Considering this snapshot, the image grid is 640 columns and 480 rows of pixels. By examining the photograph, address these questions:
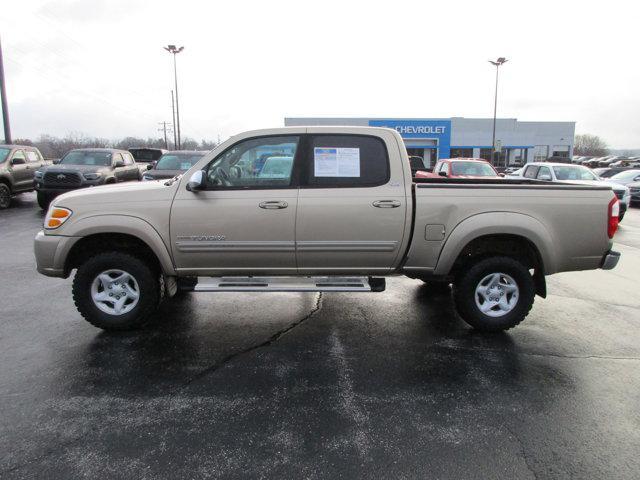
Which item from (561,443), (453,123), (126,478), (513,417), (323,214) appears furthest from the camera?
(453,123)

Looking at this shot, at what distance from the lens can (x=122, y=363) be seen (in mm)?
3963

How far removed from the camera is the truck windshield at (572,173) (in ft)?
46.2

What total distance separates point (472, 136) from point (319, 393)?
2063 inches

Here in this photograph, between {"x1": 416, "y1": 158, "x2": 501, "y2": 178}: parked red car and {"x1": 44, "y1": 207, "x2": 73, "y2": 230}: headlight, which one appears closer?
{"x1": 44, "y1": 207, "x2": 73, "y2": 230}: headlight

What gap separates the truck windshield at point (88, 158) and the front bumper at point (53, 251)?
1093cm

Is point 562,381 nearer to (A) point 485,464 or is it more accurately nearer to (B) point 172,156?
(A) point 485,464

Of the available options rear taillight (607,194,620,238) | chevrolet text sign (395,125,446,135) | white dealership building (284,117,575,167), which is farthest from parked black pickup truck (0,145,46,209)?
chevrolet text sign (395,125,446,135)

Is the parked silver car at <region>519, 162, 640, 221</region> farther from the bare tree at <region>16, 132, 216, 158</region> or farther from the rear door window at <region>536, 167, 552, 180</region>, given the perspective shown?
the bare tree at <region>16, 132, 216, 158</region>

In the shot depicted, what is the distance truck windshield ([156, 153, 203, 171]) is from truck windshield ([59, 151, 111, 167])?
2.45 metres

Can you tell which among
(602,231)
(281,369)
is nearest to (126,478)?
(281,369)

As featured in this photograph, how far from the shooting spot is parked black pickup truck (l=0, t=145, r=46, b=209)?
14.2 m

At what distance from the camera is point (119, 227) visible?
4363 millimetres

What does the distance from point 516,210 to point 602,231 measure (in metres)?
0.88

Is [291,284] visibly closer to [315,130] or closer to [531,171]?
[315,130]
